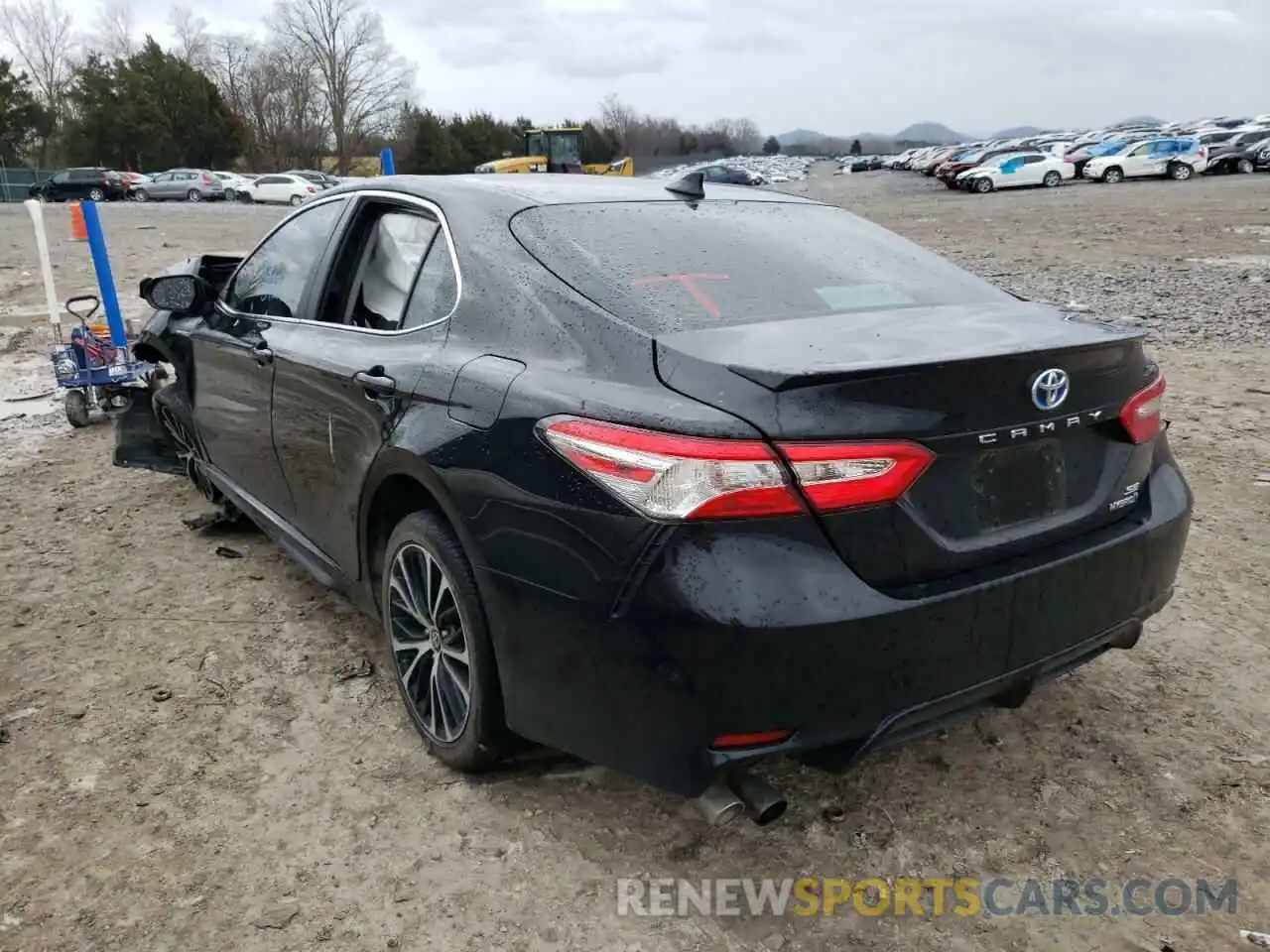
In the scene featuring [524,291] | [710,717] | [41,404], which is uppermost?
[524,291]

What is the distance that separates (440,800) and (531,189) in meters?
1.87

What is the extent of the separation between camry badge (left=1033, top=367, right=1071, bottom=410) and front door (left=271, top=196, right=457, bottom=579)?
1543 mm

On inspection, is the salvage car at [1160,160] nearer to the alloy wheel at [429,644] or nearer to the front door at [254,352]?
the front door at [254,352]

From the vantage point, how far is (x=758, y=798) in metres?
2.22

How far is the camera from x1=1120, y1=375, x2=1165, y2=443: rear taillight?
8.30 feet

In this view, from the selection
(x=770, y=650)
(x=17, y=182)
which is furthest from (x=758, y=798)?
(x=17, y=182)

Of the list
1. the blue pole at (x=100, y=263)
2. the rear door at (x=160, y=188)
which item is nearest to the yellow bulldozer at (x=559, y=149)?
the rear door at (x=160, y=188)

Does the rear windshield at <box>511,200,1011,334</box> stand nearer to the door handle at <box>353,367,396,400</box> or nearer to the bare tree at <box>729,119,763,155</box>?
the door handle at <box>353,367,396,400</box>

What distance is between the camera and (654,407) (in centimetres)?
212

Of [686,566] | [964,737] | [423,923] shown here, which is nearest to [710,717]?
[686,566]

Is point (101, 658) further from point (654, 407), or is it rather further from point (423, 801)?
point (654, 407)

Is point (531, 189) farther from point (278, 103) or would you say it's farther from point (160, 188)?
point (278, 103)

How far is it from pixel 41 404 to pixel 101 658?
198 inches

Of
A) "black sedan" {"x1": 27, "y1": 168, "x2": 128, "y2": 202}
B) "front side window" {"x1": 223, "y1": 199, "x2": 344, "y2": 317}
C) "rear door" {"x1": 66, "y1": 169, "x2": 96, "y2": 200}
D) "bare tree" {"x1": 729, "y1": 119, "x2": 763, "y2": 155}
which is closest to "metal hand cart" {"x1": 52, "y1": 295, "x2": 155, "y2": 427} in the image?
"front side window" {"x1": 223, "y1": 199, "x2": 344, "y2": 317}
